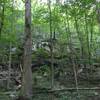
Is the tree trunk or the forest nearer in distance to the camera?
the tree trunk

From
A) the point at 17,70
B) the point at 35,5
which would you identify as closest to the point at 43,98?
the point at 17,70

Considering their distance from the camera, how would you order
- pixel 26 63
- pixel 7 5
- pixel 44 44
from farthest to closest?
pixel 44 44, pixel 7 5, pixel 26 63

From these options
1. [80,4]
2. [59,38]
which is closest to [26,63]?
[80,4]

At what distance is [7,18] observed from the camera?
1645 cm

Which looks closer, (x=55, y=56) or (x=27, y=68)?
(x=27, y=68)

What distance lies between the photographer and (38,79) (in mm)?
16406

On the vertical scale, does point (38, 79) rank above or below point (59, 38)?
below

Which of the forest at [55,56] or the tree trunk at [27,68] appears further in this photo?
the forest at [55,56]

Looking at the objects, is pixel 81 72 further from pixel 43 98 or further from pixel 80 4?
pixel 43 98

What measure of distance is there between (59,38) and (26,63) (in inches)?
404

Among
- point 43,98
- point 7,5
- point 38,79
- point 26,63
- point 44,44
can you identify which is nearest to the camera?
point 26,63

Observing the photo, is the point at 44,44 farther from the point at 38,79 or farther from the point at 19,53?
the point at 38,79

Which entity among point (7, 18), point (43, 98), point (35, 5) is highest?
point (35, 5)

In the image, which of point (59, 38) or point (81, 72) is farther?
point (59, 38)
